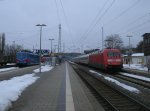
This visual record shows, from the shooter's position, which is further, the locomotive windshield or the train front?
the locomotive windshield

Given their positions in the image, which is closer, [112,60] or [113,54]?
[112,60]

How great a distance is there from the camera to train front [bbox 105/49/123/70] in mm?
39062

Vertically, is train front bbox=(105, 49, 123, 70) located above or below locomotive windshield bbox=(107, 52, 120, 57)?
below

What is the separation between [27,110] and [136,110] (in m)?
3.94

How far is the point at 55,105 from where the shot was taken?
12.0 meters

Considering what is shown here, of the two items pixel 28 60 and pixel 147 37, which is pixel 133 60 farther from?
pixel 28 60

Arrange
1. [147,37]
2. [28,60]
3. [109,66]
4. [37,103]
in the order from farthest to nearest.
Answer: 1. [147,37]
2. [28,60]
3. [109,66]
4. [37,103]

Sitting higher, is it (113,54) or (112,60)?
(113,54)

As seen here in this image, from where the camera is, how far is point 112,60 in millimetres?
39219

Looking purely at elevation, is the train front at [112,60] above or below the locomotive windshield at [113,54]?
below

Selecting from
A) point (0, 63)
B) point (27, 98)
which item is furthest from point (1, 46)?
point (27, 98)

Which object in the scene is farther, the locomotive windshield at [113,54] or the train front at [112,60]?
the locomotive windshield at [113,54]

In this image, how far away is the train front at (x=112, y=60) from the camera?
3906 cm

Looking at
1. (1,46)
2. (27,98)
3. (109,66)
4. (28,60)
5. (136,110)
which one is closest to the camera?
(136,110)
